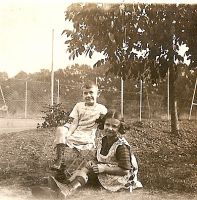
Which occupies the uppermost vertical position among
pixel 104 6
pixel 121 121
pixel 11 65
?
pixel 104 6

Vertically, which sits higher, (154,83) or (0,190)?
(154,83)

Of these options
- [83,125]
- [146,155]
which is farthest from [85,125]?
[146,155]

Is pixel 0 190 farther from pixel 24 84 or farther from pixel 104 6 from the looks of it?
pixel 104 6

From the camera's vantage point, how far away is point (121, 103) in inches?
83.0

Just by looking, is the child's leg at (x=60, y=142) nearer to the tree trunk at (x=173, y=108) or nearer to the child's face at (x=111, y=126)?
the child's face at (x=111, y=126)

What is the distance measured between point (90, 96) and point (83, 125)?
0.15 meters

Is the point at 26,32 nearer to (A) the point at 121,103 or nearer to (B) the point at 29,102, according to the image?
(B) the point at 29,102

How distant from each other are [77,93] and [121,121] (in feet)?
0.88

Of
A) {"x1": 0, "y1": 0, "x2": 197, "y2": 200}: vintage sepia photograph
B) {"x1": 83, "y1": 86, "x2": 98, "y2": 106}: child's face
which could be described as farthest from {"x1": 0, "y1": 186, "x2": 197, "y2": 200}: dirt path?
{"x1": 83, "y1": 86, "x2": 98, "y2": 106}: child's face

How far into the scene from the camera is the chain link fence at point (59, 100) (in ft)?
6.91

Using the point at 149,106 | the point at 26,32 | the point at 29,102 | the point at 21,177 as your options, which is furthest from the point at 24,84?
the point at 149,106

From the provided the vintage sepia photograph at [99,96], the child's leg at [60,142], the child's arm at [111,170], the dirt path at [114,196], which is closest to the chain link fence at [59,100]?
the vintage sepia photograph at [99,96]

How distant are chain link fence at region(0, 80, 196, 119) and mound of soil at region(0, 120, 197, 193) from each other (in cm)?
7

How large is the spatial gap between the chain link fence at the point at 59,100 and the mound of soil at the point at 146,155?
2.9 inches
